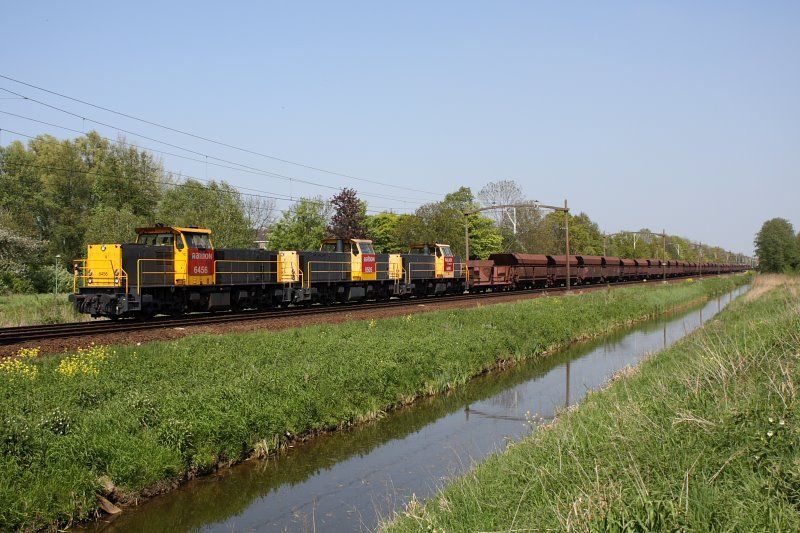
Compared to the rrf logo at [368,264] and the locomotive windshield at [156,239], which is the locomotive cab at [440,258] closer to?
the rrf logo at [368,264]

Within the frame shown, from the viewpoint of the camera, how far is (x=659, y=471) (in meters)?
6.43

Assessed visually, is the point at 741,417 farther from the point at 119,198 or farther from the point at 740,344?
the point at 119,198

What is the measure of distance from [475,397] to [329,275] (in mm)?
17867

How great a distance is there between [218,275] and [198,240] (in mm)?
1891

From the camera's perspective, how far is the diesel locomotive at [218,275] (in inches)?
917

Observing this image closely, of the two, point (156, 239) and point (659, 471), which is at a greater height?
point (156, 239)

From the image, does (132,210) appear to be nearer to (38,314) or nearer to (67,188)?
(67,188)

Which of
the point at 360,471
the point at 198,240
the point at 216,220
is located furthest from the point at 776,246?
the point at 360,471

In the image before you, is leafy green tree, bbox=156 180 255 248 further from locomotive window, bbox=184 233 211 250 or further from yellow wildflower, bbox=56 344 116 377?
yellow wildflower, bbox=56 344 116 377

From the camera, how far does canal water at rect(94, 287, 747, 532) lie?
9.29 metres

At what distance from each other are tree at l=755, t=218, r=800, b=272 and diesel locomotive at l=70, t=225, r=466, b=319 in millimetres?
59059

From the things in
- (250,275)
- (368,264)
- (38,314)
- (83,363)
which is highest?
(368,264)

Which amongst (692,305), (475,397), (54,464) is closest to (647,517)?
(54,464)

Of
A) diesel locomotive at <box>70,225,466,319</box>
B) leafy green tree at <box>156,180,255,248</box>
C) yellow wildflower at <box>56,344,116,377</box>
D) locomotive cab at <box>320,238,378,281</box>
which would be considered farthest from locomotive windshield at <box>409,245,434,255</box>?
yellow wildflower at <box>56,344,116,377</box>
